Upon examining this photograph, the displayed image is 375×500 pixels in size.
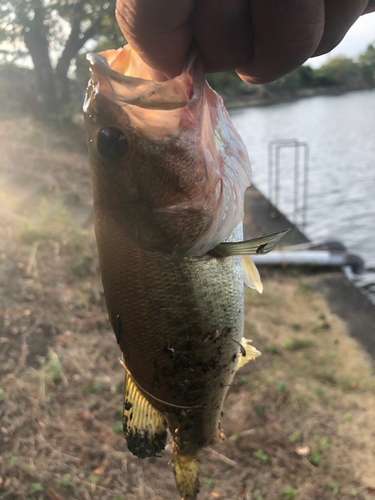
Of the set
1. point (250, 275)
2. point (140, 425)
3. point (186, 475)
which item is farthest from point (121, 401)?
point (250, 275)

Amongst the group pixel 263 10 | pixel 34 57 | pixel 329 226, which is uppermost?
pixel 34 57

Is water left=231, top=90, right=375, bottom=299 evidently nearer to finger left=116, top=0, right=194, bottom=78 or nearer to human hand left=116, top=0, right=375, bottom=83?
human hand left=116, top=0, right=375, bottom=83

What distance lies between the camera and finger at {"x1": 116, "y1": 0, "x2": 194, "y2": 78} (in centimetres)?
98

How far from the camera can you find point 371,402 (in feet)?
14.3

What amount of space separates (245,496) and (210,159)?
3.14 m

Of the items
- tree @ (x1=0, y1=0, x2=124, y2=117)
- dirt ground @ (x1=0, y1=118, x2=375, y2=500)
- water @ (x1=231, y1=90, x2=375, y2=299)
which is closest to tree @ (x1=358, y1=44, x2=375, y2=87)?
water @ (x1=231, y1=90, x2=375, y2=299)

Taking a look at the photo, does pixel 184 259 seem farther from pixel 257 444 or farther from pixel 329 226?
pixel 329 226

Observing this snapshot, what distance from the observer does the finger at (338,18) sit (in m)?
1.11

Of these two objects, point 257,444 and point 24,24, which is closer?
point 257,444

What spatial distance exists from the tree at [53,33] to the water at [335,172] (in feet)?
31.9

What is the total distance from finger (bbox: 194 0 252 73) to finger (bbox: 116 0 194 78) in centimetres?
4

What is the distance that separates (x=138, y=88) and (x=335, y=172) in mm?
20763

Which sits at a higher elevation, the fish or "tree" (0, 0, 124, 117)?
"tree" (0, 0, 124, 117)

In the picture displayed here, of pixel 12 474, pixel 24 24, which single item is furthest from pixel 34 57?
pixel 12 474
